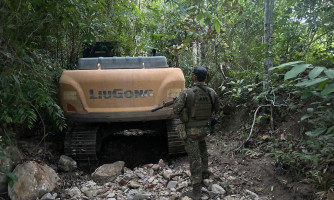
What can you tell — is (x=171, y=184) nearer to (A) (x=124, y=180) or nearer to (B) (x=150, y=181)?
(B) (x=150, y=181)

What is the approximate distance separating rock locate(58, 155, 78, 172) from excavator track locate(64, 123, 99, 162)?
0.22 m

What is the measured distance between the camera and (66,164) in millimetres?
4379

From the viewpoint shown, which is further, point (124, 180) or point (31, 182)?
point (124, 180)

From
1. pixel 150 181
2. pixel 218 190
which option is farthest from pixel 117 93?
pixel 218 190

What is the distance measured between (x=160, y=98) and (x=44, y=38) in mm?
1889

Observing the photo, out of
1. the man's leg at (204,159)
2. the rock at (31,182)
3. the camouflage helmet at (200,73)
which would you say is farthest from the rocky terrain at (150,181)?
the camouflage helmet at (200,73)

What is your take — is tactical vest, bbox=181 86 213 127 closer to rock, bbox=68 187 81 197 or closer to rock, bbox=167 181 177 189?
rock, bbox=167 181 177 189

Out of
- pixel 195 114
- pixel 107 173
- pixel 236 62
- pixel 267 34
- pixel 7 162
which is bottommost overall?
pixel 107 173

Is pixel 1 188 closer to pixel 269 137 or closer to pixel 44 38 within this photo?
pixel 44 38

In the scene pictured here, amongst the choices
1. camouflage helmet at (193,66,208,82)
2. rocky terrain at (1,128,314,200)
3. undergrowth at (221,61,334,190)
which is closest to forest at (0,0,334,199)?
undergrowth at (221,61,334,190)

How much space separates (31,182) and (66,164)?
109 centimetres

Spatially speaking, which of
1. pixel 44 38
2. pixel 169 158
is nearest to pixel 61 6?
pixel 44 38

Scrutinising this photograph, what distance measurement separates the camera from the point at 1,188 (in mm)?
3277

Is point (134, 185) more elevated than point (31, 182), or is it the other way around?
point (31, 182)
